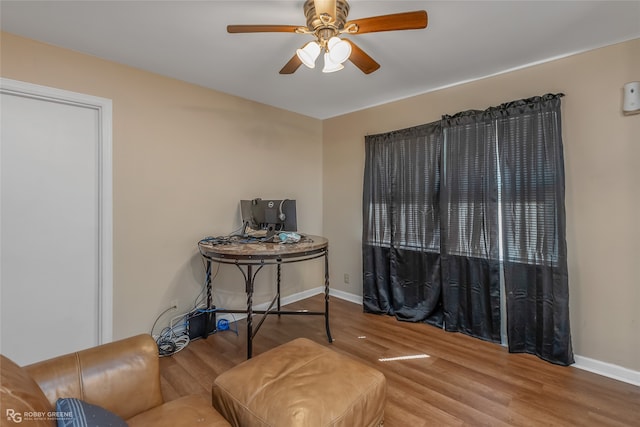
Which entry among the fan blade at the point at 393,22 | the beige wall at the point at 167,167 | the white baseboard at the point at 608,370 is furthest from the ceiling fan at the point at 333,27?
the white baseboard at the point at 608,370

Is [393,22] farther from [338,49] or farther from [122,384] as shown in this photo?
[122,384]

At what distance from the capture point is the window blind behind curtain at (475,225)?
2.23 m

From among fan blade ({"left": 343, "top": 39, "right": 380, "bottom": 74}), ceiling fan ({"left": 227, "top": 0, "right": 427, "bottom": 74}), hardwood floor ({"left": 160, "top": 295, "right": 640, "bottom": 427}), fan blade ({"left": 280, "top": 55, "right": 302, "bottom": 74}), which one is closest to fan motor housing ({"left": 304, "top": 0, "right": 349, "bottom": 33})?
ceiling fan ({"left": 227, "top": 0, "right": 427, "bottom": 74})

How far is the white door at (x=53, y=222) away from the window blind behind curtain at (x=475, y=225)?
2612mm

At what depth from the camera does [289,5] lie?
1.67 meters

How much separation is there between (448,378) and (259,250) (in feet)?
5.48

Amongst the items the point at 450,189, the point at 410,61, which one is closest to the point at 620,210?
the point at 450,189

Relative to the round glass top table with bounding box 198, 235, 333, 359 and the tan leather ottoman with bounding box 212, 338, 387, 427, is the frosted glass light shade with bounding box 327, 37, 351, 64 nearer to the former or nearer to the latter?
the round glass top table with bounding box 198, 235, 333, 359

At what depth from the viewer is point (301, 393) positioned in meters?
1.21

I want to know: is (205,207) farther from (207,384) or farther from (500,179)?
(500,179)

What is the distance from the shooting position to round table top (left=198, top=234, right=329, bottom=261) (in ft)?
6.99

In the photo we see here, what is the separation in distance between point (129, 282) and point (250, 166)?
1.62 metres

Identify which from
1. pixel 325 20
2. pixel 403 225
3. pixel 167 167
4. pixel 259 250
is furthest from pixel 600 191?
pixel 167 167

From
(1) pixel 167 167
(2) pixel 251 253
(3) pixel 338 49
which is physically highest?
(3) pixel 338 49
